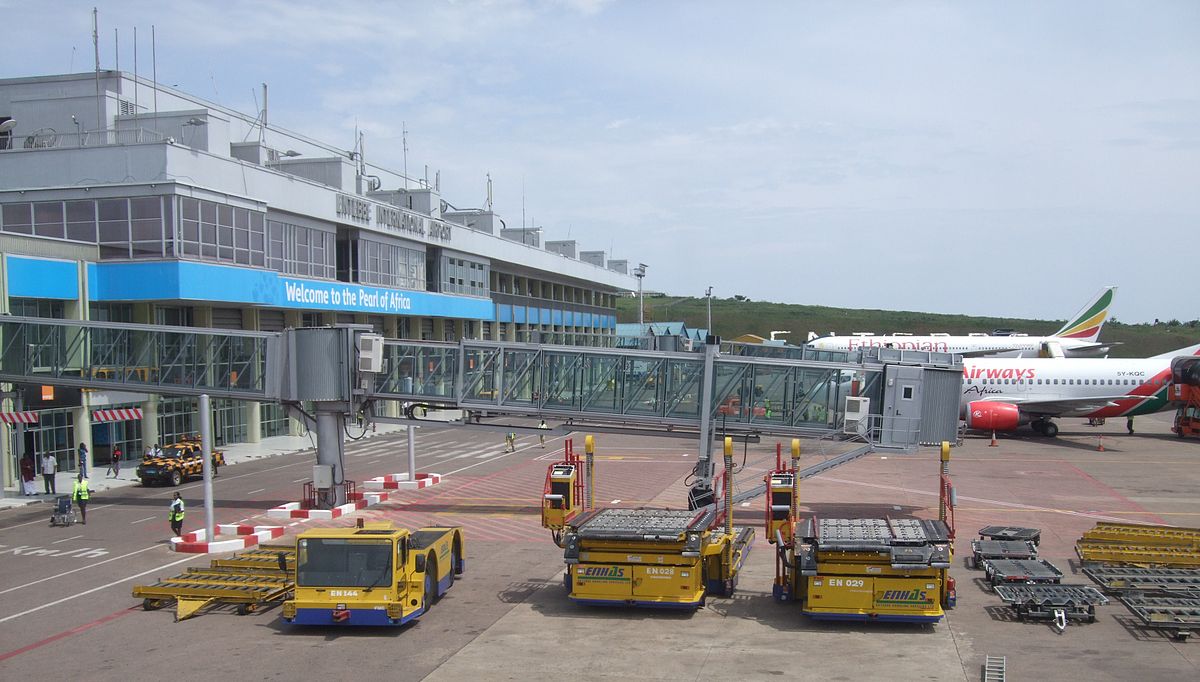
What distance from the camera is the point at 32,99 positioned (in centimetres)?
5578

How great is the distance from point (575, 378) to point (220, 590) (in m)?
14.2

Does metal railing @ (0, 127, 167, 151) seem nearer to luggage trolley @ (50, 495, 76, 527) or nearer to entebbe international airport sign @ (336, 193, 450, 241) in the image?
entebbe international airport sign @ (336, 193, 450, 241)

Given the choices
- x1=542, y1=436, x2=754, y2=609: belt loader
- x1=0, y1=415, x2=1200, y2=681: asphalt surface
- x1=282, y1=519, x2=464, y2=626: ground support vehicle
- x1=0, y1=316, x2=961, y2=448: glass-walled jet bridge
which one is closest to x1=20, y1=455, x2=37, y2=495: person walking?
x1=0, y1=415, x2=1200, y2=681: asphalt surface

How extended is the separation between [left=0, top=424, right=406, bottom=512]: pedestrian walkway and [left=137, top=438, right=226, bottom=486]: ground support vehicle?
1.45m

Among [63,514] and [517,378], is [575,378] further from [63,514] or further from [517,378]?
[63,514]

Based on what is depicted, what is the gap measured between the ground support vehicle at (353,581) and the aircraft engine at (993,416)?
47.5m

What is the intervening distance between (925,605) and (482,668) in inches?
333

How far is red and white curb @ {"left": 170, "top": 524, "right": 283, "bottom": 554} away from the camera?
1073 inches

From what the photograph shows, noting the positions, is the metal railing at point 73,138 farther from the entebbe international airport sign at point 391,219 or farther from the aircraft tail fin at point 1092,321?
the aircraft tail fin at point 1092,321

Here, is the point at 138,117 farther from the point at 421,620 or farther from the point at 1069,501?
the point at 1069,501

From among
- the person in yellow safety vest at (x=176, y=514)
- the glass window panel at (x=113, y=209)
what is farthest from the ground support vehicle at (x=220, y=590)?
the glass window panel at (x=113, y=209)

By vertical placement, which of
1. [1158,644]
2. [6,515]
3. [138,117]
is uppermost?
[138,117]

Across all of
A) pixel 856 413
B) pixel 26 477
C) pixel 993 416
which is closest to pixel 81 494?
pixel 26 477

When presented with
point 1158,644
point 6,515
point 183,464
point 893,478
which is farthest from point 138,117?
point 1158,644
